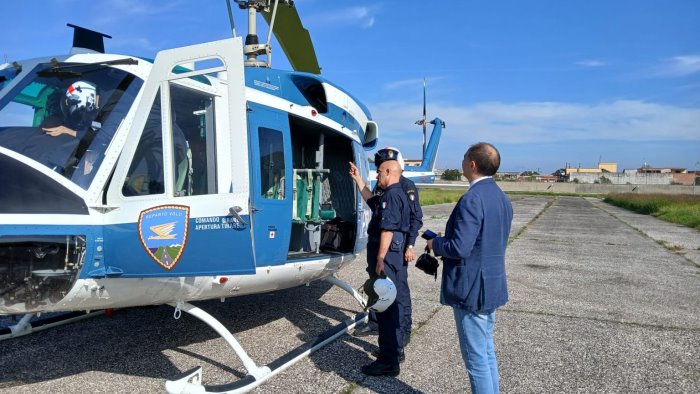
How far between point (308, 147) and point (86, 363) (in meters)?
3.41

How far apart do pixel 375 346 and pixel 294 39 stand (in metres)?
3.99

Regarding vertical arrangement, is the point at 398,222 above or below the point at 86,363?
above

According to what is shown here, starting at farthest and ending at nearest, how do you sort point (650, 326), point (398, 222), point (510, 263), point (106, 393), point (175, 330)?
point (510, 263) → point (650, 326) → point (175, 330) → point (398, 222) → point (106, 393)

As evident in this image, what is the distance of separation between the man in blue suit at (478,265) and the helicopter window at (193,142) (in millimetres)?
1749

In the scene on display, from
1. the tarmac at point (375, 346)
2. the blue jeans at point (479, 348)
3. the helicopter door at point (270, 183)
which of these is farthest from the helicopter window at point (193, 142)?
the blue jeans at point (479, 348)

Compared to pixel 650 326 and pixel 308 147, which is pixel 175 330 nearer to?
pixel 308 147

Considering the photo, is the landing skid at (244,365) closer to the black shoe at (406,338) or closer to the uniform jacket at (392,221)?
the black shoe at (406,338)

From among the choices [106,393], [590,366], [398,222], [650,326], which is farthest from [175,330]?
[650,326]

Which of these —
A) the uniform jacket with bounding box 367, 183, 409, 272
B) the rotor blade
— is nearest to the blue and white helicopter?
Result: the uniform jacket with bounding box 367, 183, 409, 272

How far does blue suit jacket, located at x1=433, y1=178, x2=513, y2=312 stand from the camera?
9.80 feet

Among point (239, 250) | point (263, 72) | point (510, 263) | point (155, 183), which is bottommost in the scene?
point (510, 263)

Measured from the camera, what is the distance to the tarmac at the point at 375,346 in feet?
13.3

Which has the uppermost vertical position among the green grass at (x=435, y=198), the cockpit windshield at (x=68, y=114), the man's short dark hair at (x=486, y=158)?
the cockpit windshield at (x=68, y=114)

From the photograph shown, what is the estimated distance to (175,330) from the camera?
527cm
